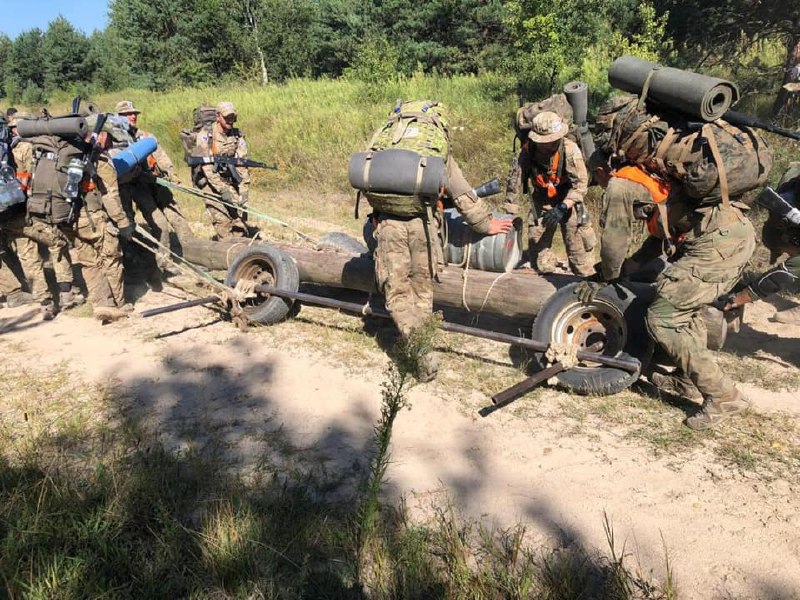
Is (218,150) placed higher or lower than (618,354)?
higher

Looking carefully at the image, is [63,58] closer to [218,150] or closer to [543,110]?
[218,150]

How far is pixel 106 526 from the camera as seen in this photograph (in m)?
2.93

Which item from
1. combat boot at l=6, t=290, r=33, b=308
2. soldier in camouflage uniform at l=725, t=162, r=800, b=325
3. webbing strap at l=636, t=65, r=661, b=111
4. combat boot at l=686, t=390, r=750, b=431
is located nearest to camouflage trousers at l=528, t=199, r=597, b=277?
soldier in camouflage uniform at l=725, t=162, r=800, b=325

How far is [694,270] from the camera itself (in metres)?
3.89

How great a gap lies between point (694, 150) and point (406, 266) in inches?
89.4

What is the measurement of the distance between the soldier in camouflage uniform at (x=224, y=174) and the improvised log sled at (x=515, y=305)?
122cm

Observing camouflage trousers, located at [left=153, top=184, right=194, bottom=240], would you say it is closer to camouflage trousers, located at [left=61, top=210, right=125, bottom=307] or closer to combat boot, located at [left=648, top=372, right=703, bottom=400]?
camouflage trousers, located at [left=61, top=210, right=125, bottom=307]

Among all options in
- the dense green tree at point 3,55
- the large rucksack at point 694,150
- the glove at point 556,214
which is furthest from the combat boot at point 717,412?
the dense green tree at point 3,55

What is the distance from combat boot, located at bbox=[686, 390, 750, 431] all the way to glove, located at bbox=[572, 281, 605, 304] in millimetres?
1094

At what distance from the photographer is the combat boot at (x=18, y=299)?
7285 mm

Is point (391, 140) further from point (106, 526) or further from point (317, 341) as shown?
point (106, 526)

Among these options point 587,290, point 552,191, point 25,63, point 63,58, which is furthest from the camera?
point 25,63

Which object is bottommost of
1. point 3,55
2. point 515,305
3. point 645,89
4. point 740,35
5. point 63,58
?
point 515,305

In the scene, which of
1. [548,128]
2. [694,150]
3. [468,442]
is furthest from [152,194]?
[694,150]
